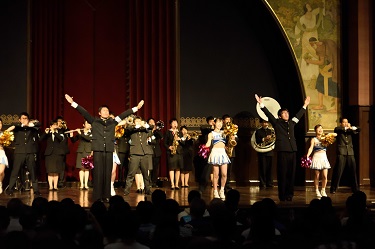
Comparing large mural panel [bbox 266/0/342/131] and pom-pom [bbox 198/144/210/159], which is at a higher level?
large mural panel [bbox 266/0/342/131]

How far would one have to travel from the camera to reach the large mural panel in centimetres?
1523

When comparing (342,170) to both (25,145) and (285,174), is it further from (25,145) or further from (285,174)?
(25,145)

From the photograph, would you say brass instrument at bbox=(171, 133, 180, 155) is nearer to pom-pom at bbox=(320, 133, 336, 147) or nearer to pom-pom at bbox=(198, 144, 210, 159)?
pom-pom at bbox=(198, 144, 210, 159)

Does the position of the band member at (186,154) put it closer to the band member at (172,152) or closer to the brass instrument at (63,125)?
the band member at (172,152)

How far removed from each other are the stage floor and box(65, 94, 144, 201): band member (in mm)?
313

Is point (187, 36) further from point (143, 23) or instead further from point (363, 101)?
point (363, 101)

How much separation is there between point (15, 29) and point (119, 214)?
1163 centimetres

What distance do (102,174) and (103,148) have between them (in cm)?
43

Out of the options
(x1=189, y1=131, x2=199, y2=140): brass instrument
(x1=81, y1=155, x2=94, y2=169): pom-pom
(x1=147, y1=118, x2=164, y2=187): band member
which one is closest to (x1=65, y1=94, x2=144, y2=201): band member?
(x1=81, y1=155, x2=94, y2=169): pom-pom

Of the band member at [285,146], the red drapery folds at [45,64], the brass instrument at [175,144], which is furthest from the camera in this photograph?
the red drapery folds at [45,64]

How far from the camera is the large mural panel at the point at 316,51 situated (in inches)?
600

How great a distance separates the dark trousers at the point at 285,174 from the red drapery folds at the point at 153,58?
4642 millimetres

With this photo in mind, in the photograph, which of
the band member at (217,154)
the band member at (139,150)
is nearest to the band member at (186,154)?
the band member at (139,150)

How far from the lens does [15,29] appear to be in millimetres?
15164
